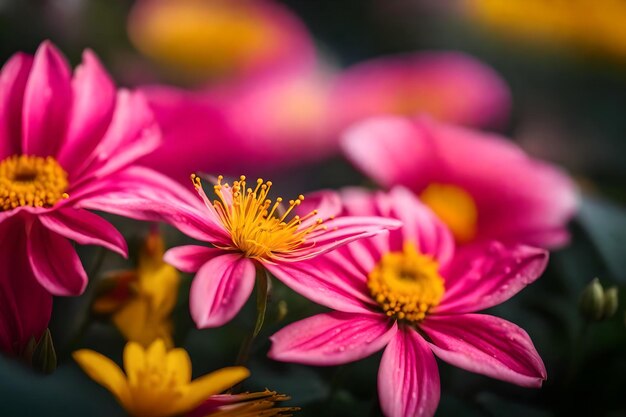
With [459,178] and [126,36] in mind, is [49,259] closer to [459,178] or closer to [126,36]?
[459,178]

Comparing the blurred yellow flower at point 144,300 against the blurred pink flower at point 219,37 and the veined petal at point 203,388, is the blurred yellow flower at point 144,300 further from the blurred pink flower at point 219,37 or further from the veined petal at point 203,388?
the blurred pink flower at point 219,37

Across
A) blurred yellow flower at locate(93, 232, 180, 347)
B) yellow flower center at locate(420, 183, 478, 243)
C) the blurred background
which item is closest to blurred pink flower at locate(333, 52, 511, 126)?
the blurred background

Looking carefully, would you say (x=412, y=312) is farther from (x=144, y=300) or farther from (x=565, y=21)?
(x=565, y=21)

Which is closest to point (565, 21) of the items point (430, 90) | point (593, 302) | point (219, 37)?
point (430, 90)

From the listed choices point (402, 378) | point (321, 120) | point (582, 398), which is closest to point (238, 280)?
point (402, 378)


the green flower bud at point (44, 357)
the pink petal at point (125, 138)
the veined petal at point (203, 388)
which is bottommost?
the veined petal at point (203, 388)

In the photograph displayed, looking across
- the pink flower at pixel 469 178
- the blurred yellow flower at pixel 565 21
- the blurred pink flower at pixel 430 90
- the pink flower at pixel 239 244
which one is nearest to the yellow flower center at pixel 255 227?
the pink flower at pixel 239 244
